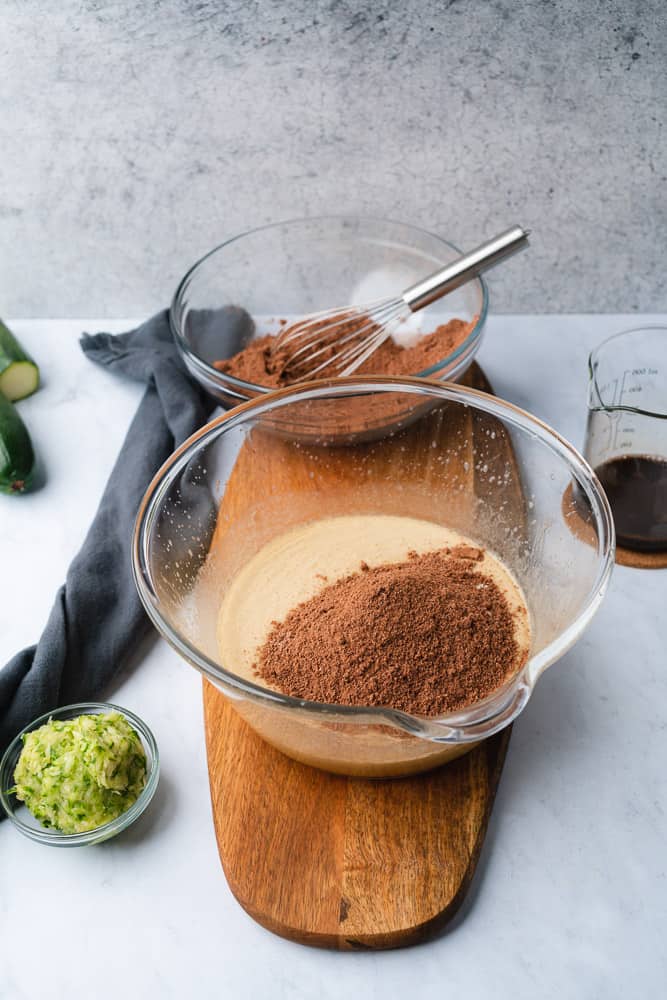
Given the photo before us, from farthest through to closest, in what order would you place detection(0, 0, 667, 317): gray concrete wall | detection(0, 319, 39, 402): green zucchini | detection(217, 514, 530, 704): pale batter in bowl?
detection(0, 319, 39, 402): green zucchini < detection(0, 0, 667, 317): gray concrete wall < detection(217, 514, 530, 704): pale batter in bowl

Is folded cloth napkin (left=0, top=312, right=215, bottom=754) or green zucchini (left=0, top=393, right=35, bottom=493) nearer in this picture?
folded cloth napkin (left=0, top=312, right=215, bottom=754)

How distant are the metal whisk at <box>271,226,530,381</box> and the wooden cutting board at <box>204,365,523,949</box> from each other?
575 mm

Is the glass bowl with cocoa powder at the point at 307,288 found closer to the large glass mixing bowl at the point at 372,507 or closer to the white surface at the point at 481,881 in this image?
the large glass mixing bowl at the point at 372,507

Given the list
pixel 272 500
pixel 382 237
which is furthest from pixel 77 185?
pixel 272 500

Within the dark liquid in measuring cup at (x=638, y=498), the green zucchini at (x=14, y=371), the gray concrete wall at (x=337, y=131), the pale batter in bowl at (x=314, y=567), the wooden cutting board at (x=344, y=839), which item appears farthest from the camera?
the green zucchini at (x=14, y=371)

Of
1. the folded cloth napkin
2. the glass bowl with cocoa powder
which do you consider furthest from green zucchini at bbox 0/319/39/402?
the glass bowl with cocoa powder

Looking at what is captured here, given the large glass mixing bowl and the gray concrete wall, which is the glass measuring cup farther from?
the gray concrete wall

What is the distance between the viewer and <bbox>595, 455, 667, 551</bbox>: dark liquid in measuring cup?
123 centimetres

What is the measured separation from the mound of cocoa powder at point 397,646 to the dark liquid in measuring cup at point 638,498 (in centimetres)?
28

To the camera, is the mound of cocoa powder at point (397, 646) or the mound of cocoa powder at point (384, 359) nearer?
the mound of cocoa powder at point (397, 646)

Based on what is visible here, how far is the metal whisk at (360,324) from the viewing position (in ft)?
4.33

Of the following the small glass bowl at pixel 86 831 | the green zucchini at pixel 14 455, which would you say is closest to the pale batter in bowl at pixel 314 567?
the small glass bowl at pixel 86 831

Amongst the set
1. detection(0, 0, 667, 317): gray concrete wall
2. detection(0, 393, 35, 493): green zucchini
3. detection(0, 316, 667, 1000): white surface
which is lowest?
detection(0, 316, 667, 1000): white surface

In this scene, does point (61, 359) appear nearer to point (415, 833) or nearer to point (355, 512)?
point (355, 512)
